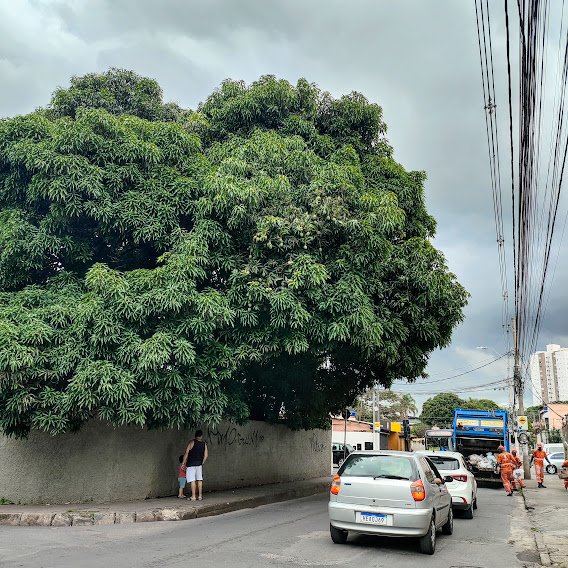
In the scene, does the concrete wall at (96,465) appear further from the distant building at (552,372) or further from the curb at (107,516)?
the distant building at (552,372)

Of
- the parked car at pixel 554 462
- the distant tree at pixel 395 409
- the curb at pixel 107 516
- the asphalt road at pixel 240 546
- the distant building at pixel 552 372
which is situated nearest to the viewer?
the asphalt road at pixel 240 546

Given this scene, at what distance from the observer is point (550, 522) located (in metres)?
11.4

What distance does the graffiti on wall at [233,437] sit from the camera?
15266 millimetres

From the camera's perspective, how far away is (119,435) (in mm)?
12172

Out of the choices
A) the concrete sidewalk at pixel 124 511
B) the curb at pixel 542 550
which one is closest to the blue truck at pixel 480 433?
the concrete sidewalk at pixel 124 511

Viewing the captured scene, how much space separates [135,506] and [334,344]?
16.8 ft

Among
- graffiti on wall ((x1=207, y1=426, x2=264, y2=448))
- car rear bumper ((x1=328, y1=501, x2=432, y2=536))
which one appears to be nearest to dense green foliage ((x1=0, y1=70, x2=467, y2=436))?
graffiti on wall ((x1=207, y1=426, x2=264, y2=448))

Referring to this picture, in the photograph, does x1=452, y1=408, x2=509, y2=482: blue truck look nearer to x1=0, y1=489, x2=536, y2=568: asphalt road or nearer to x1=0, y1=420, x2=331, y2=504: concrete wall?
x1=0, y1=420, x2=331, y2=504: concrete wall

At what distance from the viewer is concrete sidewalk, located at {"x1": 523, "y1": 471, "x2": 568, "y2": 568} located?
7614mm

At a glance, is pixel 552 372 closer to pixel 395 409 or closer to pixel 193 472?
pixel 395 409

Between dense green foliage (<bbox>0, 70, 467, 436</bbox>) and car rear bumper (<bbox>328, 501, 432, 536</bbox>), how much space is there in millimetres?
3810

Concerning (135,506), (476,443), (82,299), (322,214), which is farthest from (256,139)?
(476,443)

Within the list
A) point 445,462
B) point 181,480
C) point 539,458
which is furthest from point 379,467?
point 539,458

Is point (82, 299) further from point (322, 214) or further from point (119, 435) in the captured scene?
point (322, 214)
